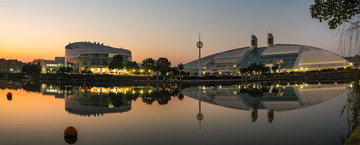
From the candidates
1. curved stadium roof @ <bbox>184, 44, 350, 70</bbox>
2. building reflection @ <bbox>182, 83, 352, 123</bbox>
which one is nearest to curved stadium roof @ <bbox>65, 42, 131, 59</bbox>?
curved stadium roof @ <bbox>184, 44, 350, 70</bbox>

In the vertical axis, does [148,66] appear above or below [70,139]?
above

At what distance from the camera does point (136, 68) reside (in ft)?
370

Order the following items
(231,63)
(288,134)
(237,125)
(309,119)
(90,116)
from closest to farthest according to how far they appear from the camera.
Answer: (288,134) < (237,125) < (309,119) < (90,116) < (231,63)

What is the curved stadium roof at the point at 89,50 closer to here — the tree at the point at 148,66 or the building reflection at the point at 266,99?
the tree at the point at 148,66

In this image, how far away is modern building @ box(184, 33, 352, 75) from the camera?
13175 cm

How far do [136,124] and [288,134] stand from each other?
9.31 meters

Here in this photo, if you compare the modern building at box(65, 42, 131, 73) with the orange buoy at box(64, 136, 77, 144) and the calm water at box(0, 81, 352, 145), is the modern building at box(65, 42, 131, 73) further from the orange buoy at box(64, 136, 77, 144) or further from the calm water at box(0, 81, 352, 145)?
the orange buoy at box(64, 136, 77, 144)

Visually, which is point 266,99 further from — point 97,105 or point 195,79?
point 195,79

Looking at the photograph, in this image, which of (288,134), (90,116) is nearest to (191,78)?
(90,116)

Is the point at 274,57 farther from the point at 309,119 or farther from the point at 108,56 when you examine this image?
the point at 309,119

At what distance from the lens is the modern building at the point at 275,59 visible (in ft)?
432

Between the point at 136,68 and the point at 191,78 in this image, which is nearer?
the point at 191,78

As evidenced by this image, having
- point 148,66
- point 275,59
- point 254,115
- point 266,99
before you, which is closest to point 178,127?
point 254,115

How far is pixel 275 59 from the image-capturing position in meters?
147
